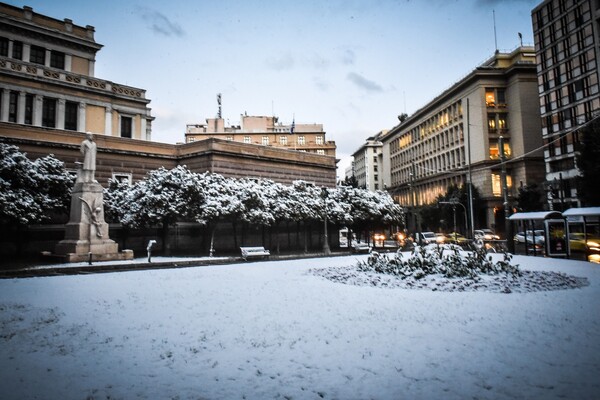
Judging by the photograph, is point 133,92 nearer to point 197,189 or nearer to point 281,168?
point 281,168

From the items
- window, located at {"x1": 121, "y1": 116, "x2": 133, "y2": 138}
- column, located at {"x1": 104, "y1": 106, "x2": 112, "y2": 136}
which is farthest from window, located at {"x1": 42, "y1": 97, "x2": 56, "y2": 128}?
window, located at {"x1": 121, "y1": 116, "x2": 133, "y2": 138}

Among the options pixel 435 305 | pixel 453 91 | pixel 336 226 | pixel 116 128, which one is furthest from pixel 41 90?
pixel 453 91

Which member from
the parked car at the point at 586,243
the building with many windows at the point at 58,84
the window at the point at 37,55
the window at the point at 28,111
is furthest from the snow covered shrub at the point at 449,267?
the window at the point at 37,55

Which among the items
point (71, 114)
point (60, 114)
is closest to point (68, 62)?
point (71, 114)

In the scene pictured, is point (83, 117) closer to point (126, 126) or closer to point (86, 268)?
point (126, 126)

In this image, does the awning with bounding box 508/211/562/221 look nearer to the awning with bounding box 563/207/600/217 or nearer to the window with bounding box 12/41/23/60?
the awning with bounding box 563/207/600/217

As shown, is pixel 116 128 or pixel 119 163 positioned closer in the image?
pixel 119 163

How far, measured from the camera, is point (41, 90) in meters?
34.9

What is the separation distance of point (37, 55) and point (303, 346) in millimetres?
43570

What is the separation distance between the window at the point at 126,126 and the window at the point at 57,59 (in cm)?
763

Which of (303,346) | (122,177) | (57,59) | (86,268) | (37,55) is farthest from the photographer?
(57,59)

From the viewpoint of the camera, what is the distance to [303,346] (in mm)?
5824

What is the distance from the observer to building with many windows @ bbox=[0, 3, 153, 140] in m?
34.0

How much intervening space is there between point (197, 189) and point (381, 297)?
57.9ft
